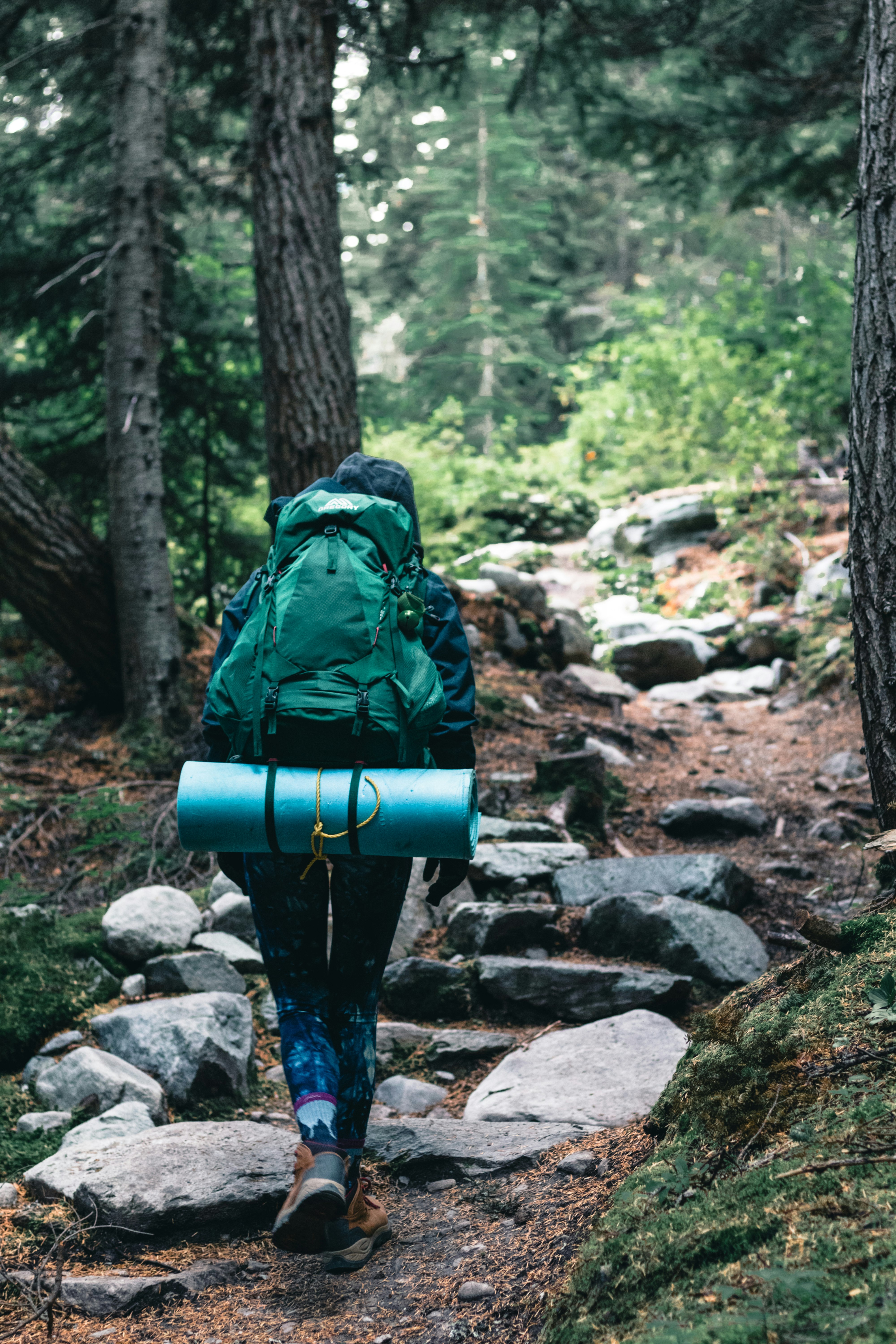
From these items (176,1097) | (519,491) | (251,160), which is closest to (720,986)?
(176,1097)

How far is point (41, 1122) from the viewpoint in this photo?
3262 mm

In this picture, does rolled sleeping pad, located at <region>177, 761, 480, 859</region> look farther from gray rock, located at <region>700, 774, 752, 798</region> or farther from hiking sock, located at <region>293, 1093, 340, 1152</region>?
gray rock, located at <region>700, 774, 752, 798</region>

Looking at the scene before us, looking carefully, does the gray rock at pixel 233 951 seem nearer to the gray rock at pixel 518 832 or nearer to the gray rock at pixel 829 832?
the gray rock at pixel 518 832

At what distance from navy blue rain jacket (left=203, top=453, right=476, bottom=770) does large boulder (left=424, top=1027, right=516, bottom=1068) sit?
63.9 inches

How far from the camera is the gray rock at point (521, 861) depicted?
509cm

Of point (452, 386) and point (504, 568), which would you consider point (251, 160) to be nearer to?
point (504, 568)

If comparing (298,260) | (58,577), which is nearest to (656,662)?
(298,260)

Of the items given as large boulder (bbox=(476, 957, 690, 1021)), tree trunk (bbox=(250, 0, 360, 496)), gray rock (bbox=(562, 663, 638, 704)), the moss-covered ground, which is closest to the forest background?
tree trunk (bbox=(250, 0, 360, 496))

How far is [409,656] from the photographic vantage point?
266 cm

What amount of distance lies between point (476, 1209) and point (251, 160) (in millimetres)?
6129

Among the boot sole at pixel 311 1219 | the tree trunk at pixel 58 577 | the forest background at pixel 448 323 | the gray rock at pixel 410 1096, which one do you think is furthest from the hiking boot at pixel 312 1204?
the forest background at pixel 448 323

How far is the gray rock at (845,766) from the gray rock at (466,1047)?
3.66m

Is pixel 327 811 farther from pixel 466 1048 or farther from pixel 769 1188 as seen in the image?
pixel 466 1048

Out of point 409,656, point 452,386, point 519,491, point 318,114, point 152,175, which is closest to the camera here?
point 409,656
